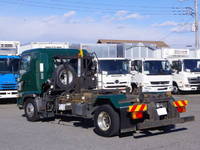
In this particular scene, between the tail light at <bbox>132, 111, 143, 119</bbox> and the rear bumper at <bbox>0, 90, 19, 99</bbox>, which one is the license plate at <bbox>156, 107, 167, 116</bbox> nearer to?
the tail light at <bbox>132, 111, 143, 119</bbox>

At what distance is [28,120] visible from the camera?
504 inches

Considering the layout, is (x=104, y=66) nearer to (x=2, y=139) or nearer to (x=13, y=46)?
(x=13, y=46)

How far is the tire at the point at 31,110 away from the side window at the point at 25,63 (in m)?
1.06

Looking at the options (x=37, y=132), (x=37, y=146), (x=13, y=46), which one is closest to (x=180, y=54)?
(x=13, y=46)

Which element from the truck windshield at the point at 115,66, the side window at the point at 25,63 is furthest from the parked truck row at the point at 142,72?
the side window at the point at 25,63

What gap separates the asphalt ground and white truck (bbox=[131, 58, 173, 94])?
9.29 metres

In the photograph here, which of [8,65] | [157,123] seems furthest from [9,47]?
[157,123]

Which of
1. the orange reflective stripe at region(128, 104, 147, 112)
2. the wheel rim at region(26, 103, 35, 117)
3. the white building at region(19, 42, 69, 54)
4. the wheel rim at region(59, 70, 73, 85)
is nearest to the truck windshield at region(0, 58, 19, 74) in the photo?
the white building at region(19, 42, 69, 54)

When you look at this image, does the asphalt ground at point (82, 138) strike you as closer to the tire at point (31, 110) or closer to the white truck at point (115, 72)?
the tire at point (31, 110)

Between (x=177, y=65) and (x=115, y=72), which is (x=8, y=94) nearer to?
(x=115, y=72)

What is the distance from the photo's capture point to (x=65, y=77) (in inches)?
476

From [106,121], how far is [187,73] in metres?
14.4

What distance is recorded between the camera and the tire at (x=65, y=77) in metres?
11.9

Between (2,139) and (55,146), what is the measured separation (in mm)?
1704
